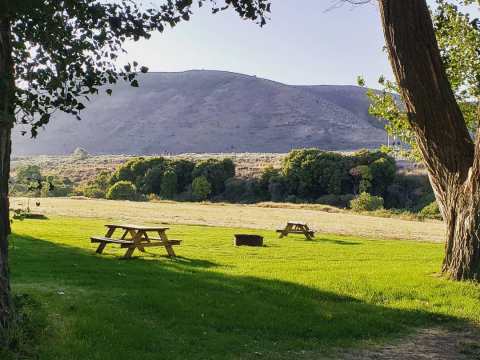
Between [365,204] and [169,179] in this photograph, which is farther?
[169,179]

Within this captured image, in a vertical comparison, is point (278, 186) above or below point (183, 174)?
below

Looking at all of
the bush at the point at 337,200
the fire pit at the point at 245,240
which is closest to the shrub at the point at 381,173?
the bush at the point at 337,200

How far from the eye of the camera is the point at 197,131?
165875 millimetres

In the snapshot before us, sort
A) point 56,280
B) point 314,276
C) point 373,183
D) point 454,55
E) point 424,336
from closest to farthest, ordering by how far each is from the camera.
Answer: point 424,336 < point 56,280 < point 314,276 < point 454,55 < point 373,183

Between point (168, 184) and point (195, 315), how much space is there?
2722 inches

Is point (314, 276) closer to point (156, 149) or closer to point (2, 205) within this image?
point (2, 205)

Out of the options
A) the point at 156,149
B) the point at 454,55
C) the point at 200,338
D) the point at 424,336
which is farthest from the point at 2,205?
the point at 156,149

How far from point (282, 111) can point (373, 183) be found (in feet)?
328

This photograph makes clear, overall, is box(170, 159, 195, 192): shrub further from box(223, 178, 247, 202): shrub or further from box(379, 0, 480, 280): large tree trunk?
box(379, 0, 480, 280): large tree trunk

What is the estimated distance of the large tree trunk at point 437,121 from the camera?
11.9 metres

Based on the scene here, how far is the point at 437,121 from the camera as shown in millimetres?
12164

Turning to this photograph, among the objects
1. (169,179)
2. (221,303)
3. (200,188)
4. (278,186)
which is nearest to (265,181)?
(278,186)

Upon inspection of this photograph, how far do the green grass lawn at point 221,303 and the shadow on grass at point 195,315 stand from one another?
2cm

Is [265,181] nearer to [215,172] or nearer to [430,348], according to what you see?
[215,172]
